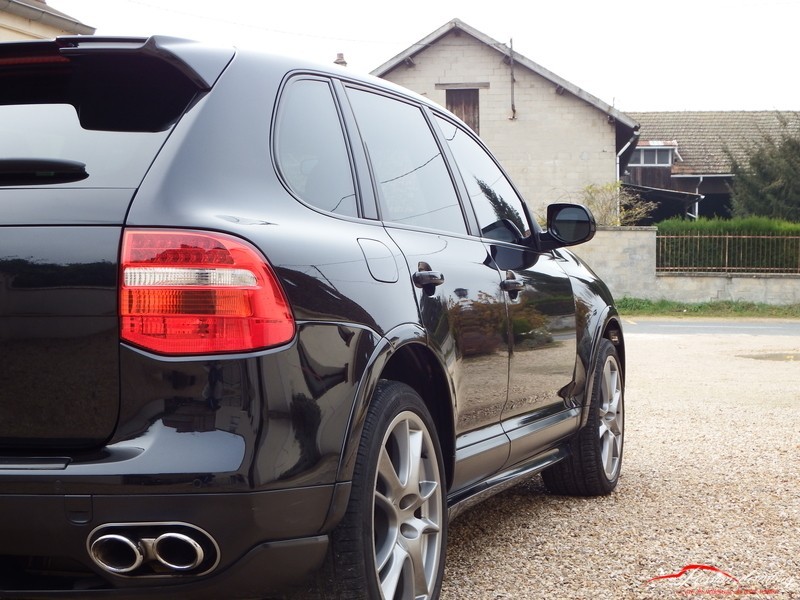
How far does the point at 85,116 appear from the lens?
107 inches

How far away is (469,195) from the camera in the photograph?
14.0ft

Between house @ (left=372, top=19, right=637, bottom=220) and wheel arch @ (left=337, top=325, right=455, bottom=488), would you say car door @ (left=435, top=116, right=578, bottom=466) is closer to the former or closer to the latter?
wheel arch @ (left=337, top=325, right=455, bottom=488)

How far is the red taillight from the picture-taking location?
2383mm

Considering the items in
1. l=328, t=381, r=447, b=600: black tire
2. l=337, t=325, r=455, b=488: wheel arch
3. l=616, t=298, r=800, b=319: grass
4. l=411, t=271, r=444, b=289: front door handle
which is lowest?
l=616, t=298, r=800, b=319: grass

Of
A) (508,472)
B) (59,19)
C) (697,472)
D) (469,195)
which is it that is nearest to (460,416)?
(508,472)

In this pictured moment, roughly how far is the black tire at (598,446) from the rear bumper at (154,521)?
300 cm

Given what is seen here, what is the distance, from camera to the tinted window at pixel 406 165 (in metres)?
3.50

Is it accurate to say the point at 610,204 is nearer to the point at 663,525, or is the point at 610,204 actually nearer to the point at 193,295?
the point at 663,525

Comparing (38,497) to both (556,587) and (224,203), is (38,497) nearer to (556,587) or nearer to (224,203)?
(224,203)

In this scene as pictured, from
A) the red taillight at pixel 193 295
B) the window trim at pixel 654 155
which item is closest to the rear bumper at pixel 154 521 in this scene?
the red taillight at pixel 193 295

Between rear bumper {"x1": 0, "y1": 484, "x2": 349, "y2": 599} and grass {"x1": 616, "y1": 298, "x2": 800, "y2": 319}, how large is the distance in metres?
25.8

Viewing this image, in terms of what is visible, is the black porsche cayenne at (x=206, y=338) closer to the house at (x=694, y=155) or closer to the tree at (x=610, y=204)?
the tree at (x=610, y=204)

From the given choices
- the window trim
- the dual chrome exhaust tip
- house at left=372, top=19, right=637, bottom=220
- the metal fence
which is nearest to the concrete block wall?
house at left=372, top=19, right=637, bottom=220

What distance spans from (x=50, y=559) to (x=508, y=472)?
2.17 m
